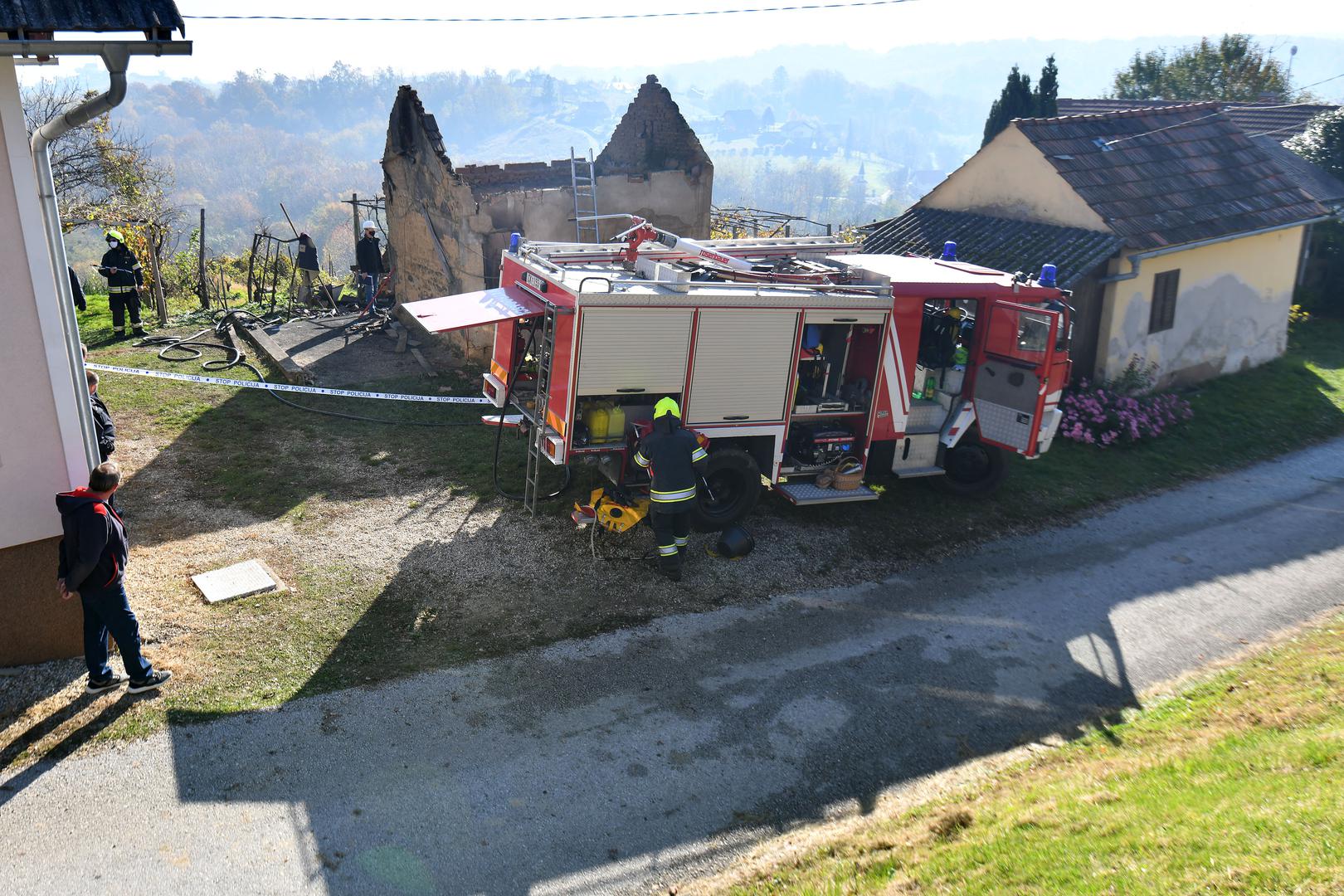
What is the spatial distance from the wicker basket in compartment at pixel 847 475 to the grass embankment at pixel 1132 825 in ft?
12.6

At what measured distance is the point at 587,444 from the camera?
373 inches

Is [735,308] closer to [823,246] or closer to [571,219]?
[823,246]

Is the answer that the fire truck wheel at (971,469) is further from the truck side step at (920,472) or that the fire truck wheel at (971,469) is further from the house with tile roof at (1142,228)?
the house with tile roof at (1142,228)

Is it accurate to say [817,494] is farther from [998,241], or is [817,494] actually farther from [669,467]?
[998,241]

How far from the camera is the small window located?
1579 cm

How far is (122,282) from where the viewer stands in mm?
15828

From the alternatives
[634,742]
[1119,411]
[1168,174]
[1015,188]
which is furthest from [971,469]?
[1168,174]

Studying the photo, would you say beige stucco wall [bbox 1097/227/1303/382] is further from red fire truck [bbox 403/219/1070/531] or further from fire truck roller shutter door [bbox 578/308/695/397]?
fire truck roller shutter door [bbox 578/308/695/397]

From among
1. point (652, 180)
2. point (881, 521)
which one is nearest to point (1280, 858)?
point (881, 521)

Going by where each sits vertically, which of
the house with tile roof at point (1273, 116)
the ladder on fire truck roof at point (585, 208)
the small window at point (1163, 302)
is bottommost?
the small window at point (1163, 302)

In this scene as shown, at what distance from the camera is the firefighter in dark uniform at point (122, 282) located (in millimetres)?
15617

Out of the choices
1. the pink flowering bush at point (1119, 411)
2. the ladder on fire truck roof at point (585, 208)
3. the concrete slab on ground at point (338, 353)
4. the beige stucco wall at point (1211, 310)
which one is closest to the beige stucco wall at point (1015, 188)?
the beige stucco wall at point (1211, 310)

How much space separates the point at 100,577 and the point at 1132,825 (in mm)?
6615

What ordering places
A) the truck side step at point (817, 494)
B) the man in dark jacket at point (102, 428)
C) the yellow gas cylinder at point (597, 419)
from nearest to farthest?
the man in dark jacket at point (102, 428), the yellow gas cylinder at point (597, 419), the truck side step at point (817, 494)
